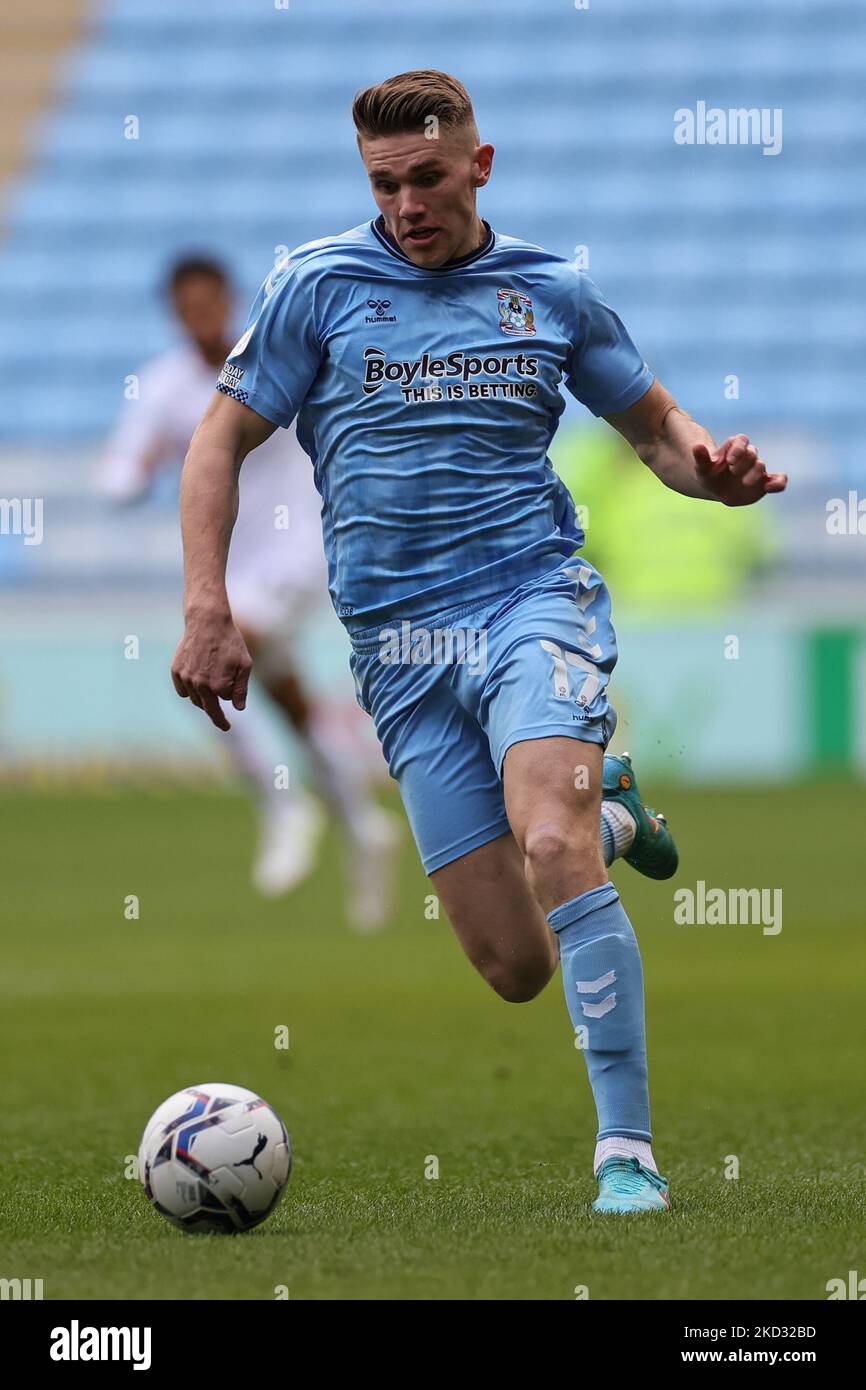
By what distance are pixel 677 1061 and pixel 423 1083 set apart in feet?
2.57

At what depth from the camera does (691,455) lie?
14.1 feet

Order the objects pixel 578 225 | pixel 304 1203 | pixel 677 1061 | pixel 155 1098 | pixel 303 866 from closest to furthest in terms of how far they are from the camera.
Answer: pixel 304 1203 → pixel 155 1098 → pixel 677 1061 → pixel 303 866 → pixel 578 225

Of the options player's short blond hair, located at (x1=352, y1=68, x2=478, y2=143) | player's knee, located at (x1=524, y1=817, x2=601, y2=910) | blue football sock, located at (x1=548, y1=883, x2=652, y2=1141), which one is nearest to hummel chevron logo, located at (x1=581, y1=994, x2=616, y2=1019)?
blue football sock, located at (x1=548, y1=883, x2=652, y2=1141)

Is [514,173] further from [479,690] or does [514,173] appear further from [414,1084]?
[479,690]

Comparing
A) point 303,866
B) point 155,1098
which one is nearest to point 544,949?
point 155,1098

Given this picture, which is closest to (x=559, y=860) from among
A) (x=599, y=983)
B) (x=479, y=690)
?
(x=599, y=983)

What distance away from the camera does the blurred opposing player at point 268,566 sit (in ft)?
29.7

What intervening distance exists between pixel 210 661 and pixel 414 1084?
235 centimetres

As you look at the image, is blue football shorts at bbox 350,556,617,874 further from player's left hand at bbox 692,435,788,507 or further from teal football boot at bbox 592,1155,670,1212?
teal football boot at bbox 592,1155,670,1212

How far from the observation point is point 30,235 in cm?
2338

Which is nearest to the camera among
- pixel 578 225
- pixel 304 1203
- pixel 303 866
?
pixel 304 1203

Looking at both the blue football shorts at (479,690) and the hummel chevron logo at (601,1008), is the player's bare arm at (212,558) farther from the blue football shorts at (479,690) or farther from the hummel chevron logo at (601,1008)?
the hummel chevron logo at (601,1008)

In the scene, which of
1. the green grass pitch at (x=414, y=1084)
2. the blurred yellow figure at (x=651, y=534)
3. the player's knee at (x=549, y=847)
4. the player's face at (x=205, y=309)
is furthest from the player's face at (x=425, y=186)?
the blurred yellow figure at (x=651, y=534)

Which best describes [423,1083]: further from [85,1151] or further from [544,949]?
[544,949]
